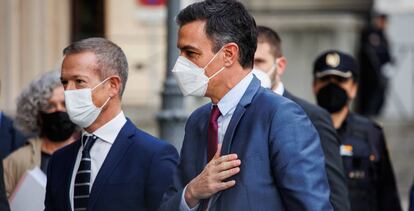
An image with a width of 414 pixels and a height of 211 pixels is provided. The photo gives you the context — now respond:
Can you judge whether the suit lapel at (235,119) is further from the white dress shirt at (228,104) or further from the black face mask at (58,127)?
the black face mask at (58,127)

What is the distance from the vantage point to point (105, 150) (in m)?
4.65

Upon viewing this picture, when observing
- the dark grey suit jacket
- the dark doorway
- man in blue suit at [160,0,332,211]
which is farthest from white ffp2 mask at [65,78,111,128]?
the dark doorway

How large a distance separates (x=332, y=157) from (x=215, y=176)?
5.58ft

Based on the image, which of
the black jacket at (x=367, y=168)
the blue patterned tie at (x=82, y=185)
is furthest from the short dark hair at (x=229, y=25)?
the black jacket at (x=367, y=168)

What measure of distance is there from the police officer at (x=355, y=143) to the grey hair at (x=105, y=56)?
2.15 m

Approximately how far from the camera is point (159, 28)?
1552 centimetres

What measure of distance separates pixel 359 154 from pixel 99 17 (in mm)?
10049

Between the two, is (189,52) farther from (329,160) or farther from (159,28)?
(159,28)

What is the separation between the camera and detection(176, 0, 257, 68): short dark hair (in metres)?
3.98

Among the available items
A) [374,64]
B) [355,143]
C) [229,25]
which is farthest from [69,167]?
[374,64]

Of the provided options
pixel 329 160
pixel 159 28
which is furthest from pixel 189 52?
pixel 159 28

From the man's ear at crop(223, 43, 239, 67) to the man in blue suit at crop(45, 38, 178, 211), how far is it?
774mm

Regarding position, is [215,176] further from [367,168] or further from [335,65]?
[335,65]

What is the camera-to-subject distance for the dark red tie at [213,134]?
402cm
